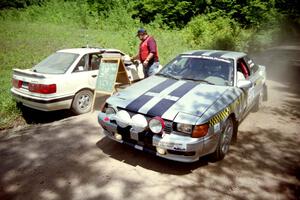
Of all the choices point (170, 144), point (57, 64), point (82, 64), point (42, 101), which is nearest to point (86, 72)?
point (82, 64)

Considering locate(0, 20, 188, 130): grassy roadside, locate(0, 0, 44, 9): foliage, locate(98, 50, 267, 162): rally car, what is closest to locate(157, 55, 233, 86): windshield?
locate(98, 50, 267, 162): rally car

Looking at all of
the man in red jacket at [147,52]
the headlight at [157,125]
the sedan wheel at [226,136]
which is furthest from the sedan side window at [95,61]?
the sedan wheel at [226,136]

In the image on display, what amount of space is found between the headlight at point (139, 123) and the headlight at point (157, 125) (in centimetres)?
12

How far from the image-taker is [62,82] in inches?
243

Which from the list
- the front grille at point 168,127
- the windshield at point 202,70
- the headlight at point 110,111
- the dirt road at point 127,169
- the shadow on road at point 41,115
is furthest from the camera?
the shadow on road at point 41,115

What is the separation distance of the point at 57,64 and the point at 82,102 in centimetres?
111

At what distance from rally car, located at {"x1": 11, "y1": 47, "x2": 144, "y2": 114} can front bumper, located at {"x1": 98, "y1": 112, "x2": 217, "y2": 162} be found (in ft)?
7.88

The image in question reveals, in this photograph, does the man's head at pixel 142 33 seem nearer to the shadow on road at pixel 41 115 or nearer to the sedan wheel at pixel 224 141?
the shadow on road at pixel 41 115

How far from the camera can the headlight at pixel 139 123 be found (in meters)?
4.07

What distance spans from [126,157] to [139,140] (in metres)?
0.73

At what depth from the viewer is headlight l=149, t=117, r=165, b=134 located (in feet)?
13.0

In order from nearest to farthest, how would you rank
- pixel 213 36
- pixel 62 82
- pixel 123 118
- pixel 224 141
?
1. pixel 123 118
2. pixel 224 141
3. pixel 62 82
4. pixel 213 36

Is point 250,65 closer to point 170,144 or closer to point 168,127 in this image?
point 168,127

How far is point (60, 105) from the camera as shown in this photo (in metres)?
6.25
